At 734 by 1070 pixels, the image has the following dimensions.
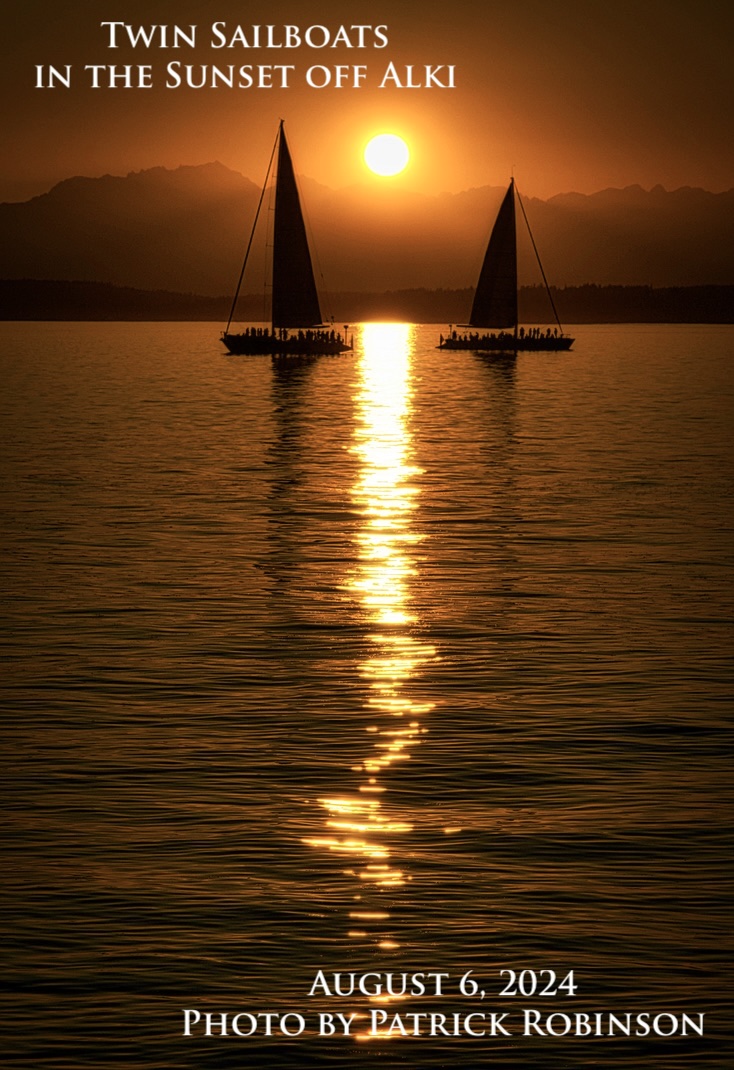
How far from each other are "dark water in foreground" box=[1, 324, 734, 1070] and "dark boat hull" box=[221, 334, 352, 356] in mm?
103192

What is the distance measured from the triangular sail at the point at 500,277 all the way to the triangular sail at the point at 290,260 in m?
24.9

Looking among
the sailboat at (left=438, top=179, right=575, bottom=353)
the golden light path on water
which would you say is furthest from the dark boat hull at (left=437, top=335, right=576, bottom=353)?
the golden light path on water

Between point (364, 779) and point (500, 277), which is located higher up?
point (500, 277)

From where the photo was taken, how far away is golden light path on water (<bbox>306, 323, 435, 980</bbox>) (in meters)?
16.3

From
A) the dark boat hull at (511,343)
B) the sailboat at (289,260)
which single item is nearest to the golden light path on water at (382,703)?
the sailboat at (289,260)

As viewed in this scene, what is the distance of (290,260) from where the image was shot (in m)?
134

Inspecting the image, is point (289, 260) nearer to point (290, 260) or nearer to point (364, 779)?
point (290, 260)

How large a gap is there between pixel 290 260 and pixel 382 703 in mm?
113179

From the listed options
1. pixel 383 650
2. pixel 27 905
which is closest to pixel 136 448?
pixel 383 650

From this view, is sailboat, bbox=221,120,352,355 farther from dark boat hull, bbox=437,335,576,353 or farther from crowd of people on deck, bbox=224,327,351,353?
dark boat hull, bbox=437,335,576,353

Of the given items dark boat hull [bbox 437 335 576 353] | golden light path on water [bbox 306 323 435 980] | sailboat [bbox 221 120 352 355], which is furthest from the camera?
dark boat hull [bbox 437 335 576 353]

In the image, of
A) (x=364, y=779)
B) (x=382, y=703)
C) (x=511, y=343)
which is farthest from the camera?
(x=511, y=343)

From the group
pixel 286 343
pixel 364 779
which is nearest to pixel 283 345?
pixel 286 343

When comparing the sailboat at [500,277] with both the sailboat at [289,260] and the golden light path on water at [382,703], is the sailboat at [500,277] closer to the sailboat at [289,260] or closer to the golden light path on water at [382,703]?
the sailboat at [289,260]
